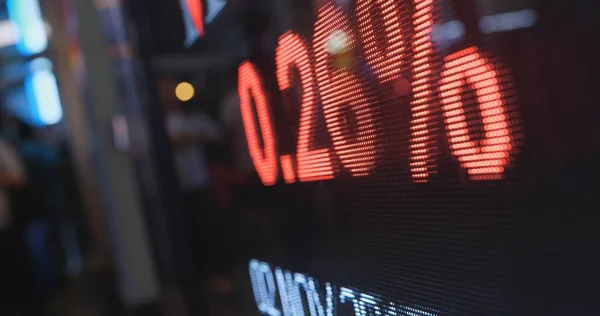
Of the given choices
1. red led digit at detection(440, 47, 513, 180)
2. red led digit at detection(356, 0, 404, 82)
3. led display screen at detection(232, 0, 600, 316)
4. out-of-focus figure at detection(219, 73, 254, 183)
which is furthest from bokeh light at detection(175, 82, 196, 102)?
red led digit at detection(440, 47, 513, 180)

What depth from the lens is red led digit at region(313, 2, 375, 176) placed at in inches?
31.7

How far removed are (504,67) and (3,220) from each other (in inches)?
146

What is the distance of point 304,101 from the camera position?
38.0 inches

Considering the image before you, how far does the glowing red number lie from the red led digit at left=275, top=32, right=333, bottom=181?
220 mm

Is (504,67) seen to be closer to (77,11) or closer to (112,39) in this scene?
(112,39)

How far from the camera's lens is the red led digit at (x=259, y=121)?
3.69 feet

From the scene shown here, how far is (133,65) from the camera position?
1853 millimetres

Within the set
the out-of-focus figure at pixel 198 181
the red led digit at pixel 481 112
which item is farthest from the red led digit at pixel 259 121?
the red led digit at pixel 481 112

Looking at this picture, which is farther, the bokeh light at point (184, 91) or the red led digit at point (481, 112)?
the bokeh light at point (184, 91)


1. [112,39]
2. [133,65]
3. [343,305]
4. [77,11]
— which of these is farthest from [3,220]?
[343,305]

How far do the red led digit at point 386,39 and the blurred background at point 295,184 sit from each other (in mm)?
25

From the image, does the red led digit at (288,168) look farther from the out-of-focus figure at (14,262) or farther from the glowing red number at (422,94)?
the out-of-focus figure at (14,262)

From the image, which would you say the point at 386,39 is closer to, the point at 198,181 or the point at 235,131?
the point at 235,131

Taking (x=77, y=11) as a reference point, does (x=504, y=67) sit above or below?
below
